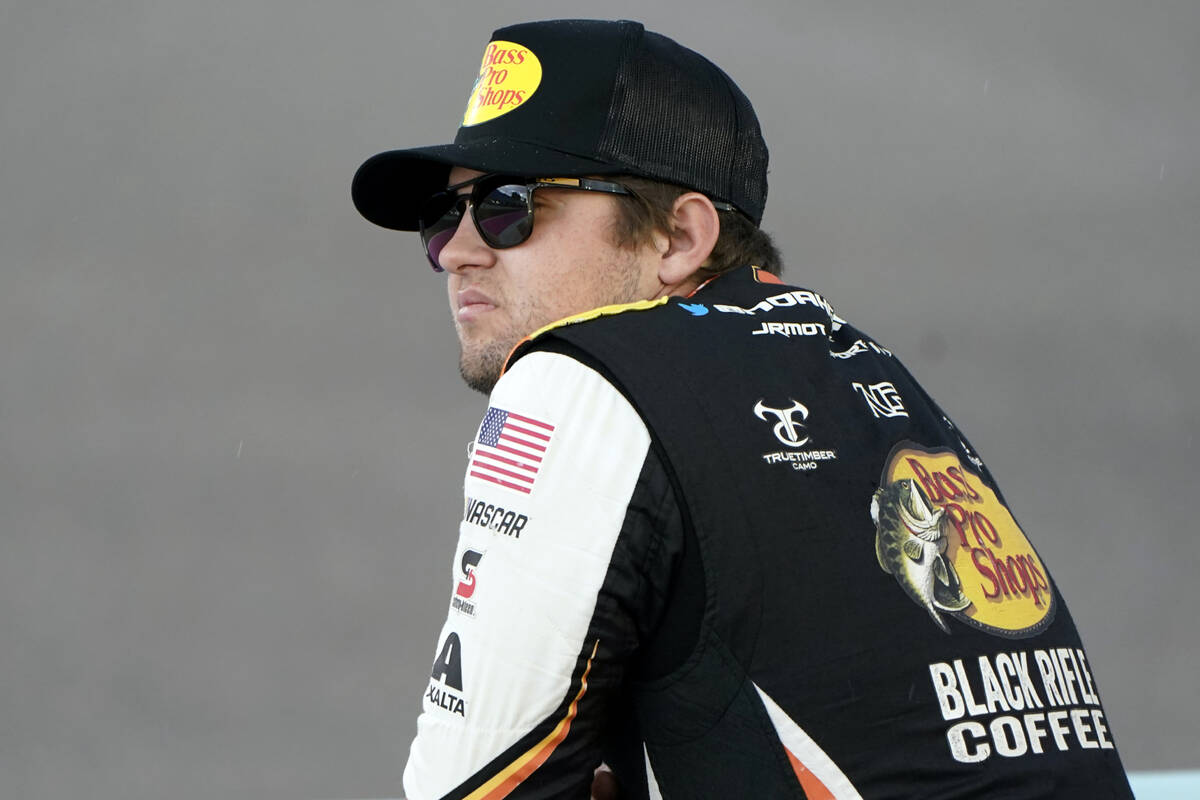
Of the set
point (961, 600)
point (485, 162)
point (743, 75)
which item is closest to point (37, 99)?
point (743, 75)

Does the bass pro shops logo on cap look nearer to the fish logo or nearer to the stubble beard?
the stubble beard

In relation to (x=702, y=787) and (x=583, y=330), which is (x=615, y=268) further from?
(x=702, y=787)

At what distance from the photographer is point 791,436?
3.10 feet

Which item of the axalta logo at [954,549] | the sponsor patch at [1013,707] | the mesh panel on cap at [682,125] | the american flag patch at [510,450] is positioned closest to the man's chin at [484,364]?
the mesh panel on cap at [682,125]

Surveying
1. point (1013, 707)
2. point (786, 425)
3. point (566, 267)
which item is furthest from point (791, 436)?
point (566, 267)

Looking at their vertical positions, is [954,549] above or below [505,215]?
below

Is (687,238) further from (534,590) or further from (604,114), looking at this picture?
(534,590)

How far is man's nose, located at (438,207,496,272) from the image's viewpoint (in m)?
1.31

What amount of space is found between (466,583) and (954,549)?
1.23 feet

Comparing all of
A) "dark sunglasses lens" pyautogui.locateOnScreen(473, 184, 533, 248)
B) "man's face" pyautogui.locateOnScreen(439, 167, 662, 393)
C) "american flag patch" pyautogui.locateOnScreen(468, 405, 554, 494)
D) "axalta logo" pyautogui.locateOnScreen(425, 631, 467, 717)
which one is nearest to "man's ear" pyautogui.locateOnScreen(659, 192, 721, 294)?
"man's face" pyautogui.locateOnScreen(439, 167, 662, 393)

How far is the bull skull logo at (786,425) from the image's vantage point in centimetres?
94

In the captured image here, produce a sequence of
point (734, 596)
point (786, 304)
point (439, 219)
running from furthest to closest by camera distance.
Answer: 1. point (439, 219)
2. point (786, 304)
3. point (734, 596)

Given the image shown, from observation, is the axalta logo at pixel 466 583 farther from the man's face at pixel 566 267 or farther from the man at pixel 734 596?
the man's face at pixel 566 267

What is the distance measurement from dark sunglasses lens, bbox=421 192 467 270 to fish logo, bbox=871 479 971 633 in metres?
0.59
